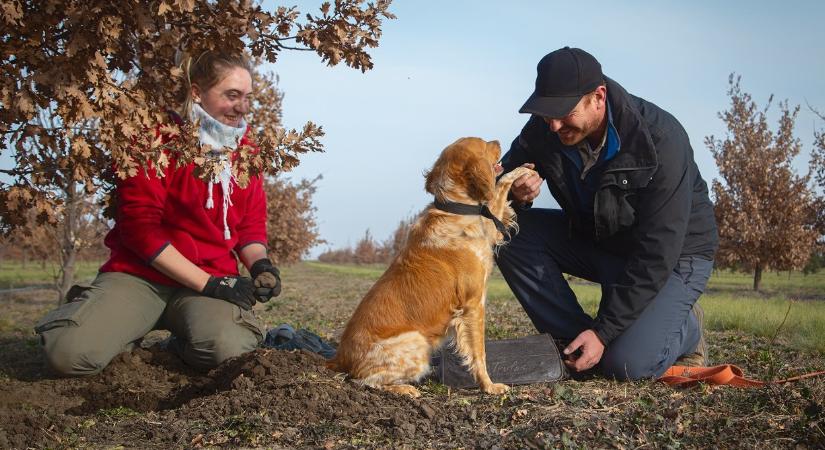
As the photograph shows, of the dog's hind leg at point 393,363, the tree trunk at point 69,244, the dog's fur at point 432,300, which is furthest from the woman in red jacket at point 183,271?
the tree trunk at point 69,244

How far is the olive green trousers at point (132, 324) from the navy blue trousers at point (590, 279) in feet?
8.02

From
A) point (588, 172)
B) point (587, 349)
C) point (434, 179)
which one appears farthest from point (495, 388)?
point (588, 172)

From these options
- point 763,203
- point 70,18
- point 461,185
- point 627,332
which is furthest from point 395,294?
point 763,203

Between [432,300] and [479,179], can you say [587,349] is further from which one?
[479,179]

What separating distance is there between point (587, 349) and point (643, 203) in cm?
125

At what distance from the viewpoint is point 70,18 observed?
13.8 feet

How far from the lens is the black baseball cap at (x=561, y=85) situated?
4988 millimetres

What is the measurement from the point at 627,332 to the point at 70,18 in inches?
178

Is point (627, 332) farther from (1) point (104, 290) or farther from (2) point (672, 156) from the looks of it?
(1) point (104, 290)

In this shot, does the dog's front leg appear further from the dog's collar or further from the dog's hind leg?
the dog's collar

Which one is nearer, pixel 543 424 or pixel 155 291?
pixel 543 424

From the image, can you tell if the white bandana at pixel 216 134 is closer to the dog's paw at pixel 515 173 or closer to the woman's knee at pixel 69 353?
the woman's knee at pixel 69 353

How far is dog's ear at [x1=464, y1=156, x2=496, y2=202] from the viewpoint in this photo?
491cm

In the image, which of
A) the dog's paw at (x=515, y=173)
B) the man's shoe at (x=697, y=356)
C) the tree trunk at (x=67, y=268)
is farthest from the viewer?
the tree trunk at (x=67, y=268)
